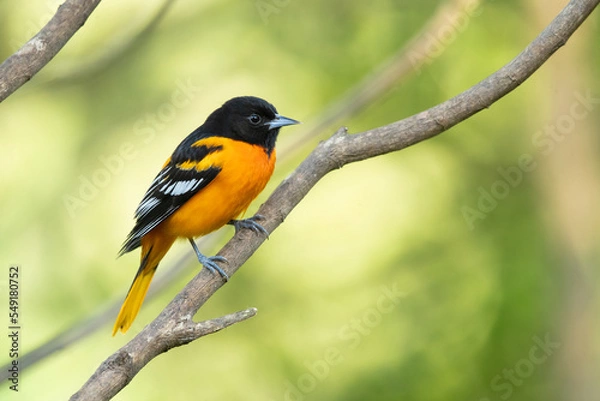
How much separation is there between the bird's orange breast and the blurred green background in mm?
1108

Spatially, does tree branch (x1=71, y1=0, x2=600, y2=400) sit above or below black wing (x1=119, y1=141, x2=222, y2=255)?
below

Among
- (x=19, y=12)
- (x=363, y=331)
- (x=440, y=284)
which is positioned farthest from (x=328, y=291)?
(x=19, y=12)

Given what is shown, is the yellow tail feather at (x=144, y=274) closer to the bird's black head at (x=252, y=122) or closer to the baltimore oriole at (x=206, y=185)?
the baltimore oriole at (x=206, y=185)

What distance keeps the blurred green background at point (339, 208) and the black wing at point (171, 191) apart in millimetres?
1111

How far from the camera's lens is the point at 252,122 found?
4.42 m

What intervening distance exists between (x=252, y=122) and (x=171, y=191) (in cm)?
60

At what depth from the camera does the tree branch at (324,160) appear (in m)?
2.79

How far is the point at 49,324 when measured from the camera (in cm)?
566

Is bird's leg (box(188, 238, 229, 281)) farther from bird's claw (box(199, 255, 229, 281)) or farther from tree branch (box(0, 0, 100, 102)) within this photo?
tree branch (box(0, 0, 100, 102))

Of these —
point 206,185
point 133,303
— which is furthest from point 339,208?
point 133,303

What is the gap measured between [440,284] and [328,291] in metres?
0.92

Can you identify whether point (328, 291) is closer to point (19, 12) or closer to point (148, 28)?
point (148, 28)

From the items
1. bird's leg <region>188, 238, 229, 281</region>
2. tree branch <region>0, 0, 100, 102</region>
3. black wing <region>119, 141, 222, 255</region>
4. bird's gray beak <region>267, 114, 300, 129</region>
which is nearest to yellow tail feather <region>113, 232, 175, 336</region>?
black wing <region>119, 141, 222, 255</region>

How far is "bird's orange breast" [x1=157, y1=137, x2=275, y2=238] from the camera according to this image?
4.17 metres
